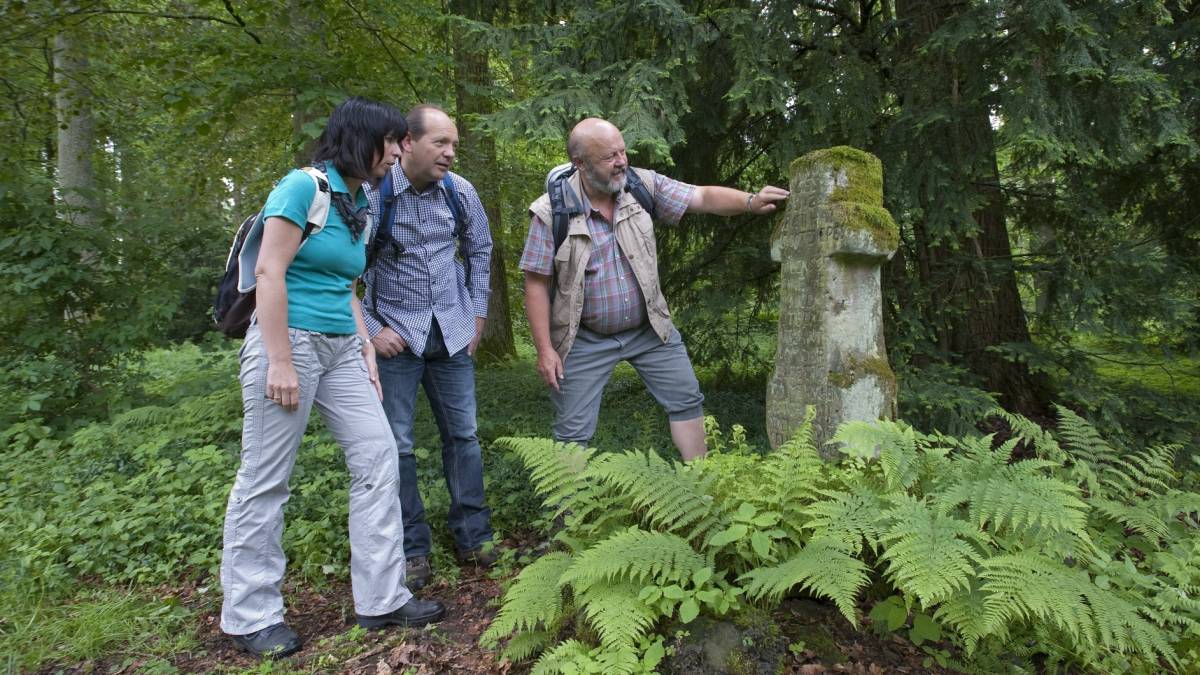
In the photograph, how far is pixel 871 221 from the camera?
3059mm

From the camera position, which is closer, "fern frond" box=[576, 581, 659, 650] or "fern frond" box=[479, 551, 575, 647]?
"fern frond" box=[576, 581, 659, 650]

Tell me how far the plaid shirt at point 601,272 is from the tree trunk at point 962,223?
2162mm

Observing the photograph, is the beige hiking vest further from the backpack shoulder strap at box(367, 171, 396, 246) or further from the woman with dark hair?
the woman with dark hair

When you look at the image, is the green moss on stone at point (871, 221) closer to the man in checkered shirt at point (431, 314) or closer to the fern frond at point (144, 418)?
the man in checkered shirt at point (431, 314)

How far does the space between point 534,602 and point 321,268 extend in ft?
5.33

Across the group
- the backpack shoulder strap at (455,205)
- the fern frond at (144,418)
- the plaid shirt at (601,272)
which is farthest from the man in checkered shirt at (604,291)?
the fern frond at (144,418)

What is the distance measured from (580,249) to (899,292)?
2882 millimetres

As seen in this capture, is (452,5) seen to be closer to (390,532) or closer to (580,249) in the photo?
(580,249)

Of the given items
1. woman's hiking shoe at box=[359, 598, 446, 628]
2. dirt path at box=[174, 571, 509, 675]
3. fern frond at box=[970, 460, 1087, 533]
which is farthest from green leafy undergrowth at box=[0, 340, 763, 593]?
fern frond at box=[970, 460, 1087, 533]

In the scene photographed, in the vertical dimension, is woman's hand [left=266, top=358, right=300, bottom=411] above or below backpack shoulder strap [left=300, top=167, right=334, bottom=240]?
below

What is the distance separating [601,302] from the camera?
3.45m

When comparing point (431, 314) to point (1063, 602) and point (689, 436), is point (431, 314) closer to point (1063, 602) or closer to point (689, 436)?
point (689, 436)

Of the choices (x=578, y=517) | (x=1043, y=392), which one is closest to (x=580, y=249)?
(x=578, y=517)

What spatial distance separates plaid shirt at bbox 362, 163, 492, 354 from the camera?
3.23m
